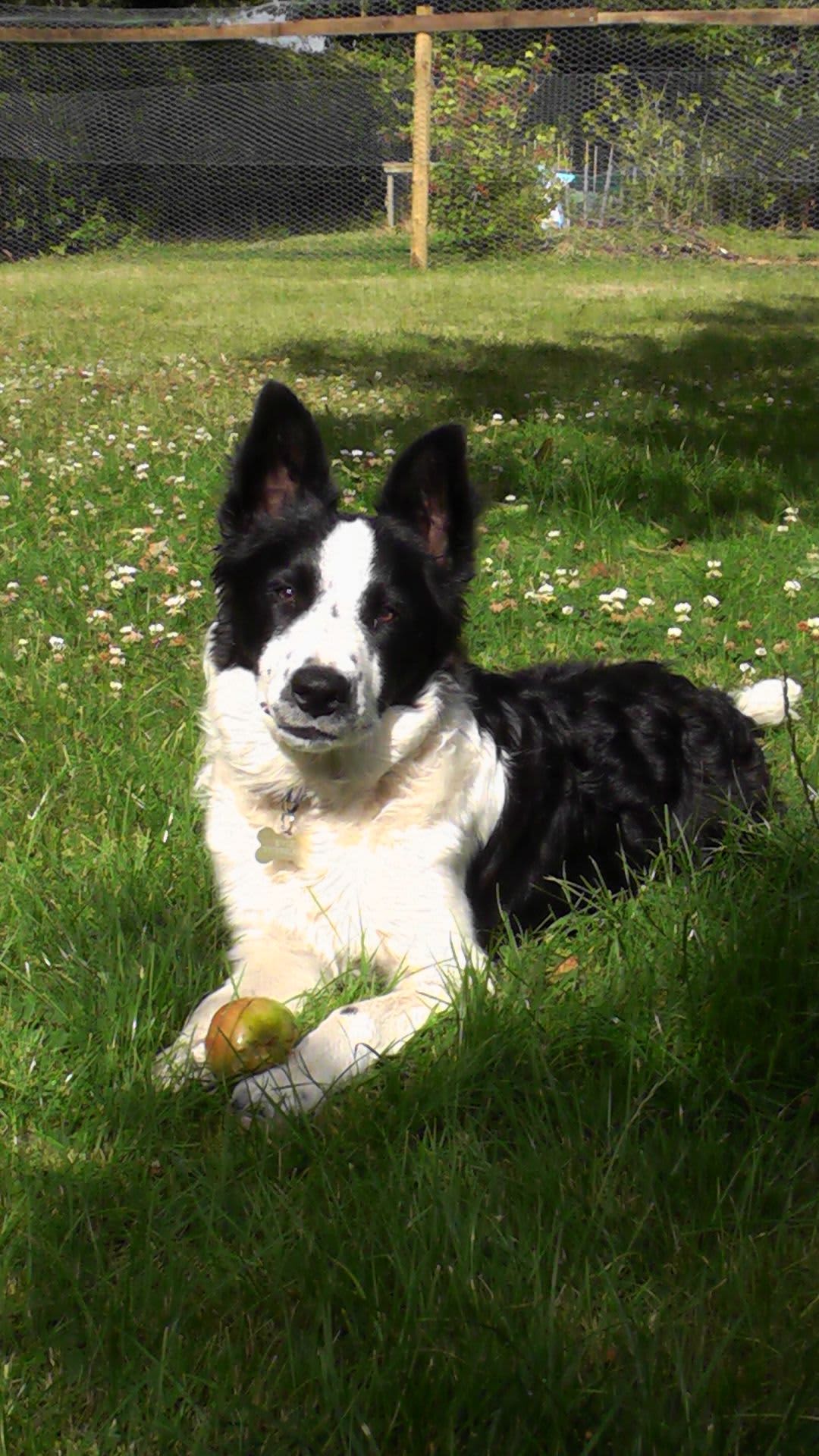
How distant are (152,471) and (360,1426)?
553 centimetres

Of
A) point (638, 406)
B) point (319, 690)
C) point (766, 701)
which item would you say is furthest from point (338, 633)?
point (638, 406)

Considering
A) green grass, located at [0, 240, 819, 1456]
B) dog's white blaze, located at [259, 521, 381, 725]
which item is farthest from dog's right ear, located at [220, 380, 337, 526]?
green grass, located at [0, 240, 819, 1456]

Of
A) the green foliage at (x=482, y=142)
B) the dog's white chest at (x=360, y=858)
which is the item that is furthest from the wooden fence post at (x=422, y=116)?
the dog's white chest at (x=360, y=858)

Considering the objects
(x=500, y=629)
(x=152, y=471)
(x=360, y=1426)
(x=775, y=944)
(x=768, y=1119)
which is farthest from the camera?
(x=152, y=471)

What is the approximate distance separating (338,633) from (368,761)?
35 centimetres

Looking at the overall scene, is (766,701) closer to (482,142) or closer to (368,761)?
(368,761)

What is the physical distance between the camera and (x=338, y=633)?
3080mm

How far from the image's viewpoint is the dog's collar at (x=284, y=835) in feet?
10.6

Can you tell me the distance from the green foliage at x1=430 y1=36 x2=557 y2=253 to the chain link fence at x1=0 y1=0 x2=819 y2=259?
27mm

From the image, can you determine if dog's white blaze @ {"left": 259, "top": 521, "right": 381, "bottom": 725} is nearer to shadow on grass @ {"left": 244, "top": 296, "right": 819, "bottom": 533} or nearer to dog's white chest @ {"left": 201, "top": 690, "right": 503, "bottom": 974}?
dog's white chest @ {"left": 201, "top": 690, "right": 503, "bottom": 974}

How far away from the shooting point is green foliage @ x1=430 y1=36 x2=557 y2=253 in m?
16.6

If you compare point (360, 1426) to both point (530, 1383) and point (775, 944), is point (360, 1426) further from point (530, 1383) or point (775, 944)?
point (775, 944)

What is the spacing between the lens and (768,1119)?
2566 millimetres

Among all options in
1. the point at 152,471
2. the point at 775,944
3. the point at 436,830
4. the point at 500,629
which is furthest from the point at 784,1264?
the point at 152,471
